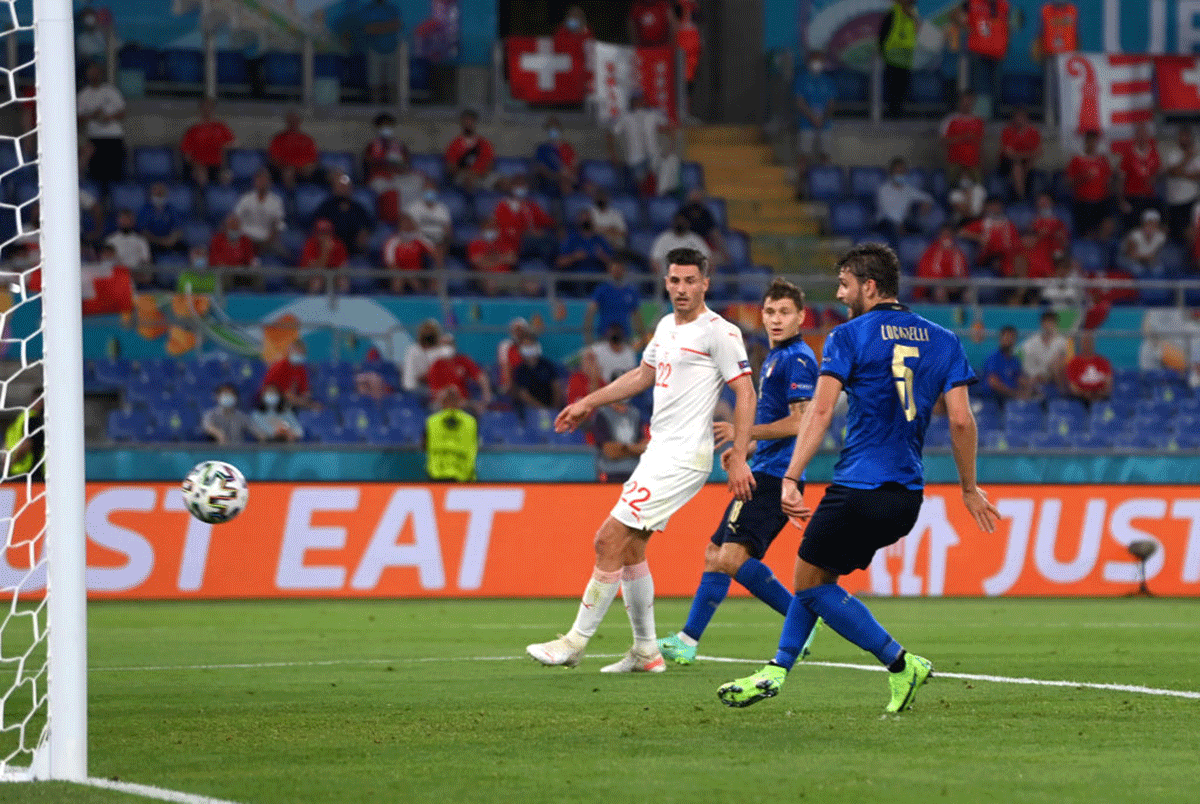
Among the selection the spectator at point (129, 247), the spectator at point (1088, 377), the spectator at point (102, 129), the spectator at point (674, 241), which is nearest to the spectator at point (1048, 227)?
the spectator at point (1088, 377)

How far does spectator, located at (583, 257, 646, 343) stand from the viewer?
21.7 meters

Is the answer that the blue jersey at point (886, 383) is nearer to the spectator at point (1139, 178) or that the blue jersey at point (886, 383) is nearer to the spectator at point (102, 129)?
the spectator at point (102, 129)

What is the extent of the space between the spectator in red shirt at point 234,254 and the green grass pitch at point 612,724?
9183mm

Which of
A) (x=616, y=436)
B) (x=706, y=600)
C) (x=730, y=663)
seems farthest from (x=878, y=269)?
(x=616, y=436)

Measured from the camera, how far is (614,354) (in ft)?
67.9

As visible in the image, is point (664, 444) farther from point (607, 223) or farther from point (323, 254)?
point (607, 223)

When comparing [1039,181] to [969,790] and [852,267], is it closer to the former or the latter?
[852,267]

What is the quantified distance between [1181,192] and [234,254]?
14.1 metres

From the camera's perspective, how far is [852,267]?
784 centimetres

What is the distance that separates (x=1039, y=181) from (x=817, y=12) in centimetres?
498

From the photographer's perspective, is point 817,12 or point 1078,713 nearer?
point 1078,713

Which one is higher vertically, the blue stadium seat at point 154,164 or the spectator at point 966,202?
the blue stadium seat at point 154,164

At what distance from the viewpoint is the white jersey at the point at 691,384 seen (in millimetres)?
10008

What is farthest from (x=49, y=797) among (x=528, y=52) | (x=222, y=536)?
(x=528, y=52)
